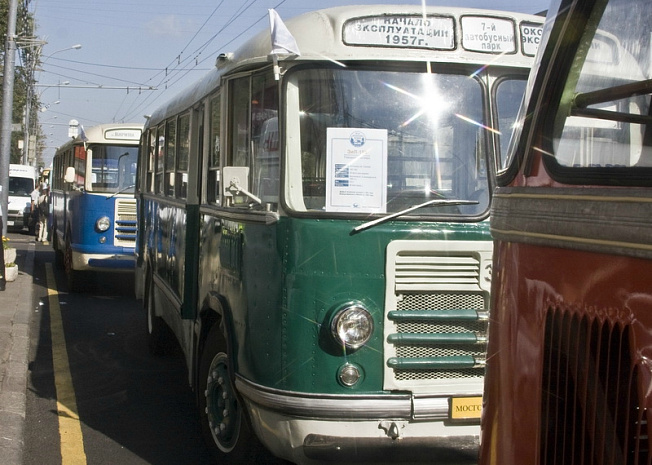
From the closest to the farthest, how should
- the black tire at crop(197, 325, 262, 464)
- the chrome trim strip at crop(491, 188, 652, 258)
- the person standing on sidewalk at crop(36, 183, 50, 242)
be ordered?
1. the chrome trim strip at crop(491, 188, 652, 258)
2. the black tire at crop(197, 325, 262, 464)
3. the person standing on sidewalk at crop(36, 183, 50, 242)

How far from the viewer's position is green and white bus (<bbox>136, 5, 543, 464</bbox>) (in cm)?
429

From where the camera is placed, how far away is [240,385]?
465 cm

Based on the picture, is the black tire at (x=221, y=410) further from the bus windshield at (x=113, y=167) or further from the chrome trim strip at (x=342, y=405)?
the bus windshield at (x=113, y=167)

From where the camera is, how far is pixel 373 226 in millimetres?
4336

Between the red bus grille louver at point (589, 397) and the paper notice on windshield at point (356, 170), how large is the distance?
207cm

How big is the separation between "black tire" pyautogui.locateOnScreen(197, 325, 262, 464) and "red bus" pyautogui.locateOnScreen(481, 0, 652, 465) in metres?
2.47

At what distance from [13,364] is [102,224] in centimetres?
586

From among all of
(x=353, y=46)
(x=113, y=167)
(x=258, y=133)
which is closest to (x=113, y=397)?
(x=258, y=133)

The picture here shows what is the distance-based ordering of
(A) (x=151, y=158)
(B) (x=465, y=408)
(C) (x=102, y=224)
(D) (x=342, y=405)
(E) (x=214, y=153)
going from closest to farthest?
(D) (x=342, y=405)
(B) (x=465, y=408)
(E) (x=214, y=153)
(A) (x=151, y=158)
(C) (x=102, y=224)

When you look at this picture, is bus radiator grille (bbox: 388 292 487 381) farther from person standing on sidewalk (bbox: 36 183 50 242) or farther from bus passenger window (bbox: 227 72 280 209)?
person standing on sidewalk (bbox: 36 183 50 242)

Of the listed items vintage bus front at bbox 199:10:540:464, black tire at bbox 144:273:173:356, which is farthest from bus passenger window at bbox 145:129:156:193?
vintage bus front at bbox 199:10:540:464

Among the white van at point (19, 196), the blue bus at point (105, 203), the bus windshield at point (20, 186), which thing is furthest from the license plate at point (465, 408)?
the bus windshield at point (20, 186)

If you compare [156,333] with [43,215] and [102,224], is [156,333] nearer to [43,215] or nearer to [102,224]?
[102,224]

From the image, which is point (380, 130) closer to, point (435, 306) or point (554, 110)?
point (435, 306)
